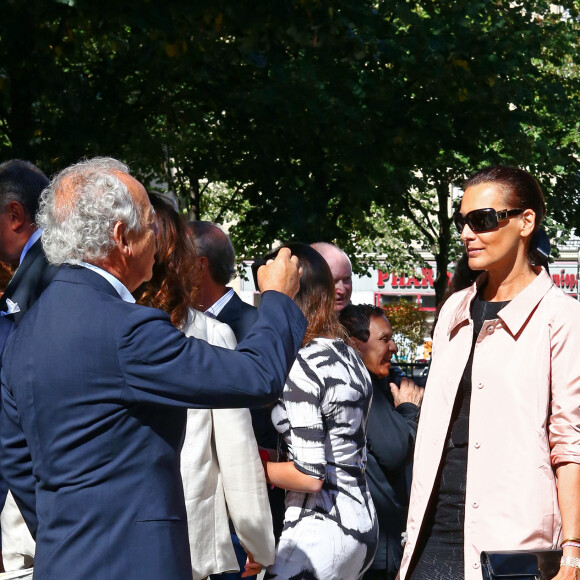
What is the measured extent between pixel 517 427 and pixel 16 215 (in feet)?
7.06

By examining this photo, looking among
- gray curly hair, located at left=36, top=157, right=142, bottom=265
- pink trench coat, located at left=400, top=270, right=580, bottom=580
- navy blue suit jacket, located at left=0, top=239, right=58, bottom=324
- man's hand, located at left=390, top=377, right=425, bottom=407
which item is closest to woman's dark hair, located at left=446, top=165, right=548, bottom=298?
pink trench coat, located at left=400, top=270, right=580, bottom=580

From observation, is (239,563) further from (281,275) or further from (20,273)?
(281,275)

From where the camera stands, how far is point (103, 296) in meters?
2.39

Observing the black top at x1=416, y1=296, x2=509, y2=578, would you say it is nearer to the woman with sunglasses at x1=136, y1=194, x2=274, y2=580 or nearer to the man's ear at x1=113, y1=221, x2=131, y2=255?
the woman with sunglasses at x1=136, y1=194, x2=274, y2=580

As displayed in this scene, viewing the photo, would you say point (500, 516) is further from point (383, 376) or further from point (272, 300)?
point (383, 376)

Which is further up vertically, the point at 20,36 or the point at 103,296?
the point at 20,36

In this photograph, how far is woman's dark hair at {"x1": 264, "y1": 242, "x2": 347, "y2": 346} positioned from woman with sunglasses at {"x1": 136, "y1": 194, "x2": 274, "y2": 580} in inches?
20.6

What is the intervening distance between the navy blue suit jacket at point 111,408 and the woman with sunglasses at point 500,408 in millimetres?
911

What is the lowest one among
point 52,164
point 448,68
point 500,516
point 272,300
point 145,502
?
point 500,516

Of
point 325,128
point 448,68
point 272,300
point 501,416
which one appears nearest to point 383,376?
point 501,416

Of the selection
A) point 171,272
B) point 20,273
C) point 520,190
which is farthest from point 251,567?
point 520,190

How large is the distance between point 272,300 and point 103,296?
411 millimetres

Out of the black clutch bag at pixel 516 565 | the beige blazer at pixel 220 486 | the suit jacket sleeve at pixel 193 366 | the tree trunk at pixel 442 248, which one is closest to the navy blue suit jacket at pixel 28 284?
the beige blazer at pixel 220 486

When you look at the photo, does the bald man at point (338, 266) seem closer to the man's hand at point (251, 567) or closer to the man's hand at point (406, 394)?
the man's hand at point (406, 394)
